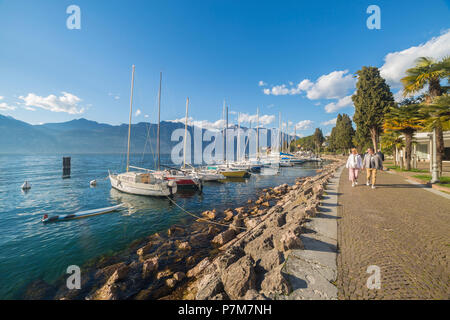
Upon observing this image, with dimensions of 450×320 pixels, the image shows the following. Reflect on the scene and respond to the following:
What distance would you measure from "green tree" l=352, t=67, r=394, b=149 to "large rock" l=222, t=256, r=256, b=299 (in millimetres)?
29687

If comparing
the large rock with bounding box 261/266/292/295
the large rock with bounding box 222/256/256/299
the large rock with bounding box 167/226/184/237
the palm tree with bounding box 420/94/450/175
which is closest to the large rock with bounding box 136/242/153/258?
the large rock with bounding box 167/226/184/237

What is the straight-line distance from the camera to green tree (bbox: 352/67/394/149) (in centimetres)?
2327

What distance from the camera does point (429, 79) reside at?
11.9m

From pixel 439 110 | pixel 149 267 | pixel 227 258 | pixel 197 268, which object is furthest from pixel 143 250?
pixel 439 110

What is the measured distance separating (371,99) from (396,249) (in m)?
28.9

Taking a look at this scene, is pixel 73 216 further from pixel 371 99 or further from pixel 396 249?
pixel 371 99

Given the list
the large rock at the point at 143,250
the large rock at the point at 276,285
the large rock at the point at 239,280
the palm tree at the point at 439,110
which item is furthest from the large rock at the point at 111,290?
the palm tree at the point at 439,110

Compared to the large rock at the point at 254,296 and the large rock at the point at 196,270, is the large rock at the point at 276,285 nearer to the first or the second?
the large rock at the point at 254,296

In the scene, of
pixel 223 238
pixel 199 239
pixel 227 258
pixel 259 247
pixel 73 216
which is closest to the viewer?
pixel 227 258

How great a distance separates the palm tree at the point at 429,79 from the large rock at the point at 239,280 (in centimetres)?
1662

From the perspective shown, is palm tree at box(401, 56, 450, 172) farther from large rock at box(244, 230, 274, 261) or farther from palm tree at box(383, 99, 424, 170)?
large rock at box(244, 230, 274, 261)

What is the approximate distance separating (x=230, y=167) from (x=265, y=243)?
2625cm
